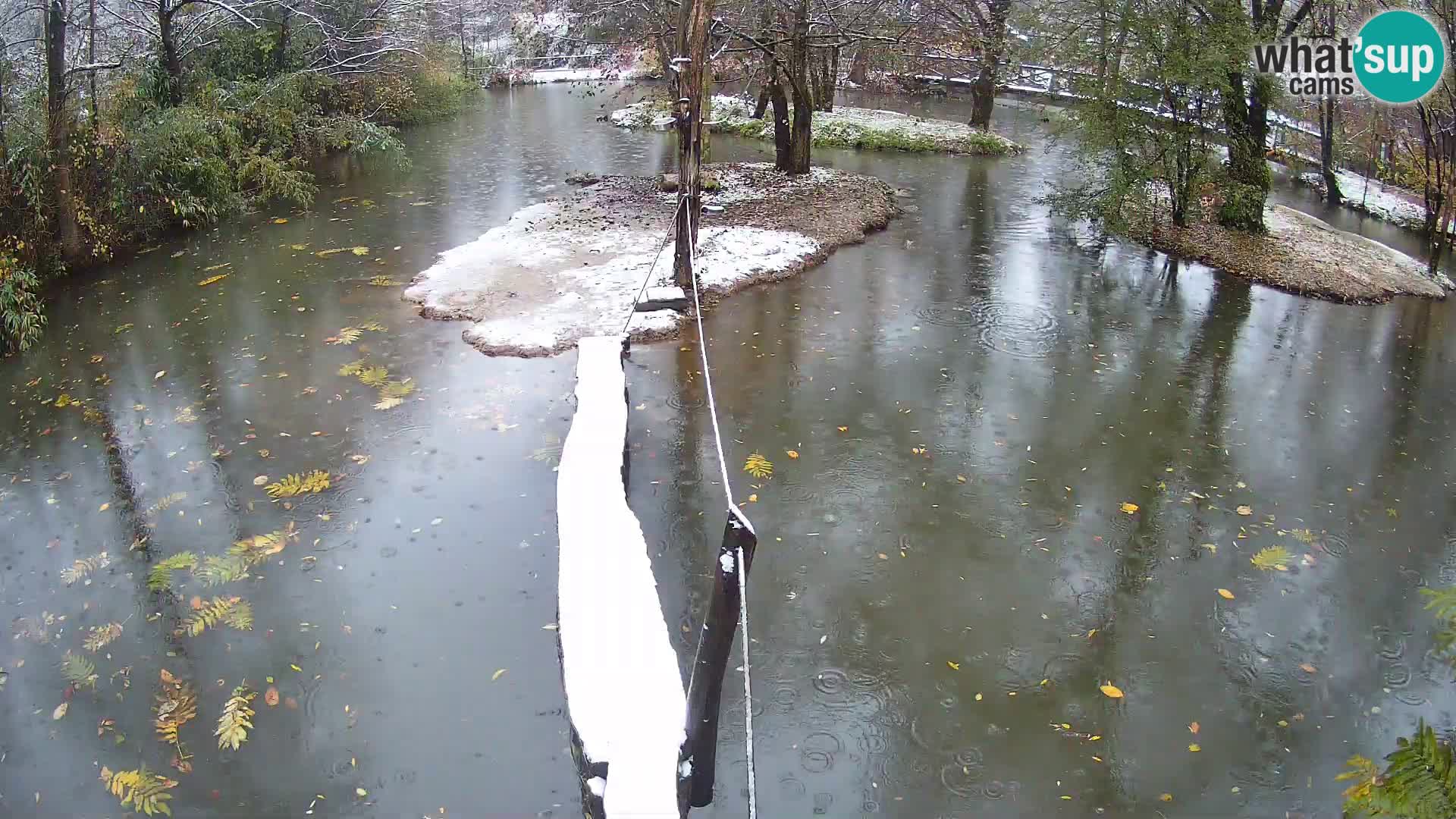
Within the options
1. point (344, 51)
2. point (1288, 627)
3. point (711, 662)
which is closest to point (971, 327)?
point (1288, 627)

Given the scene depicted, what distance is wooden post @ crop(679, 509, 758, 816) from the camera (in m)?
2.92

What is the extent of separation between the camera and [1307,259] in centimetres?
1173

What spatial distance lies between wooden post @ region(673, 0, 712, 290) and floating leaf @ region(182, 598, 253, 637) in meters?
5.67

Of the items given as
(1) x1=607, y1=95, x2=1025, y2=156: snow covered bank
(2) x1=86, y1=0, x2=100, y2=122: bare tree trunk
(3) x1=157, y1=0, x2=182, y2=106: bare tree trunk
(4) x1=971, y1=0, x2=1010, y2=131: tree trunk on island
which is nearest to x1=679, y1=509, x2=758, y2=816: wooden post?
(2) x1=86, y1=0, x2=100, y2=122: bare tree trunk

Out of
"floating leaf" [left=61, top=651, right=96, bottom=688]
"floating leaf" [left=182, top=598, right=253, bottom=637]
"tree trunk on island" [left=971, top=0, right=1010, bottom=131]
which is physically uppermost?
"tree trunk on island" [left=971, top=0, right=1010, bottom=131]

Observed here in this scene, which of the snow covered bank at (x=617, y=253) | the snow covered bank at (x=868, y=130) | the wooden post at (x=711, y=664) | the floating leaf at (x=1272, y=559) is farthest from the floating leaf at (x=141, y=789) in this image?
the snow covered bank at (x=868, y=130)

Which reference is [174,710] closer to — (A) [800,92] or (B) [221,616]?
(B) [221,616]

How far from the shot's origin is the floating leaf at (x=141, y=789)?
383 cm

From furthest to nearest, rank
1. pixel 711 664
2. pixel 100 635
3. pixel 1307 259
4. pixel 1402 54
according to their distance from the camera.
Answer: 1. pixel 1402 54
2. pixel 1307 259
3. pixel 100 635
4. pixel 711 664

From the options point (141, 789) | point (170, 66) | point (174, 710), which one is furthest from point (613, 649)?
point (170, 66)

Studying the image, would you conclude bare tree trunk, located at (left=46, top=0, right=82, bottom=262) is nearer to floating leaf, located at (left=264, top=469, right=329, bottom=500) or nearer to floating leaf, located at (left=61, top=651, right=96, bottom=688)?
floating leaf, located at (left=264, top=469, right=329, bottom=500)

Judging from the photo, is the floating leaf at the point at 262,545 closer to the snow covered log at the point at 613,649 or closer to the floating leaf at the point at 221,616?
the floating leaf at the point at 221,616

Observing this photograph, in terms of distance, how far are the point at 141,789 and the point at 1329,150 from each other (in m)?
20.0

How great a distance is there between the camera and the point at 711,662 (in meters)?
3.05
